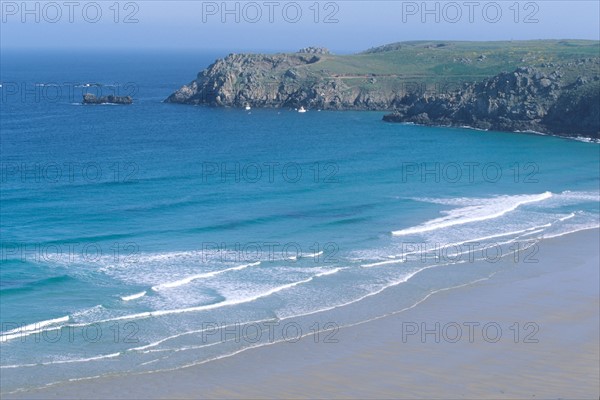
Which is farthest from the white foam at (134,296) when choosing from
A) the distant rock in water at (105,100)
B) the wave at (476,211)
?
the distant rock in water at (105,100)

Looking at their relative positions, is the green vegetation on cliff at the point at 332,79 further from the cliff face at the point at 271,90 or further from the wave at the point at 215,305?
the wave at the point at 215,305

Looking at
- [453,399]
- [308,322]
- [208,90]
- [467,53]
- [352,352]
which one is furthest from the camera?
[467,53]

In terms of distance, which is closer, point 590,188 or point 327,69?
point 590,188

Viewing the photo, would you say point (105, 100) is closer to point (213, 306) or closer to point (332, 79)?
point (332, 79)

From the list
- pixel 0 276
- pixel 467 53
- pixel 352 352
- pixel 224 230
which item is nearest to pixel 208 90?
pixel 467 53

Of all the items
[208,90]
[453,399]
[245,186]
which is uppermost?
[208,90]

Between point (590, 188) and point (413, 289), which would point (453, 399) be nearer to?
point (413, 289)
